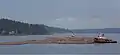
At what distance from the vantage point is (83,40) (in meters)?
20.3

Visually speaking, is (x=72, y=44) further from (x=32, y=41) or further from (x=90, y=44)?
(x=32, y=41)

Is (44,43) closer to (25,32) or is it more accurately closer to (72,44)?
(72,44)

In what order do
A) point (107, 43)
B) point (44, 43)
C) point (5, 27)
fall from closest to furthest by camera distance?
point (5, 27), point (107, 43), point (44, 43)

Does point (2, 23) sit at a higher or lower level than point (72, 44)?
higher

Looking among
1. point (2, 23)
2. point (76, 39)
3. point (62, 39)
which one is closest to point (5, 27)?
point (2, 23)

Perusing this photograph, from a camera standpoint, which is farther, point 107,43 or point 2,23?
point 107,43

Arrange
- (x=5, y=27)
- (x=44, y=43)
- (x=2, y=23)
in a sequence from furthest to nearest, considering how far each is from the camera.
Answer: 1. (x=44, y=43)
2. (x=5, y=27)
3. (x=2, y=23)

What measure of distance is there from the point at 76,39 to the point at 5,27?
20.3 ft

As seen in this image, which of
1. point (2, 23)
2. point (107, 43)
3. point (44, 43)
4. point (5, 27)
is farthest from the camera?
point (44, 43)

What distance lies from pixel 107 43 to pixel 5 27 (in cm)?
711

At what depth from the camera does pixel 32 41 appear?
20469 millimetres

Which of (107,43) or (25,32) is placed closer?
(25,32)

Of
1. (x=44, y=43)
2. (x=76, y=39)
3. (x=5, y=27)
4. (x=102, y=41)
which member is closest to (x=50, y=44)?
(x=44, y=43)

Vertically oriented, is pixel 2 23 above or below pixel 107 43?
above
